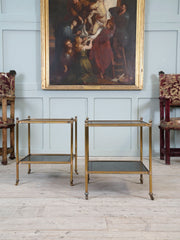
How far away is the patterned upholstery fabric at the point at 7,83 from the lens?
294cm

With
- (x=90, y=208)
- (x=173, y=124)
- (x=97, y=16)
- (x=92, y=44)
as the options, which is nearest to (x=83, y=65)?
(x=92, y=44)

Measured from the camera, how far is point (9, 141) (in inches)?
126

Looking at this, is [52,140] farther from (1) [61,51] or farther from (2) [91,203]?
(2) [91,203]

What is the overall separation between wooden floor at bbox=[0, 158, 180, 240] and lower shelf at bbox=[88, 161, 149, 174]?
0.19 m

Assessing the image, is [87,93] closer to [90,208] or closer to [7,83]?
[7,83]

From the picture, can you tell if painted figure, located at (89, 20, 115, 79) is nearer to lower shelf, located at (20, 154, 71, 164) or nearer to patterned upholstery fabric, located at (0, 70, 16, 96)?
patterned upholstery fabric, located at (0, 70, 16, 96)

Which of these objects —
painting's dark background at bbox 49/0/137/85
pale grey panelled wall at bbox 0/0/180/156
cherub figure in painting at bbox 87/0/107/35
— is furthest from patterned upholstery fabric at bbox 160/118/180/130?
cherub figure in painting at bbox 87/0/107/35

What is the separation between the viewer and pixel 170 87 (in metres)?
2.96

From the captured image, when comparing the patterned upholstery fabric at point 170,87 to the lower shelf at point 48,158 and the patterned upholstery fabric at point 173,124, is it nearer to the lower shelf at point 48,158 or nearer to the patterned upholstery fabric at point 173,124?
the patterned upholstery fabric at point 173,124

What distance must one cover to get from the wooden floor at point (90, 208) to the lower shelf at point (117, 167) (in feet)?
0.61

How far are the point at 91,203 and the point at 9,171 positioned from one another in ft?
3.96

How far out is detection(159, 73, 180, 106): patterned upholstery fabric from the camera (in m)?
2.96

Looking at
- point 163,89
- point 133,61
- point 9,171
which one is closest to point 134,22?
point 133,61

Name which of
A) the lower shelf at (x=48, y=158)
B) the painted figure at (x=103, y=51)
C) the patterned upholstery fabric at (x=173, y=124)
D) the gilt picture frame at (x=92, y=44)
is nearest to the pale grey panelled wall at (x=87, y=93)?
the gilt picture frame at (x=92, y=44)
